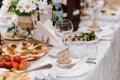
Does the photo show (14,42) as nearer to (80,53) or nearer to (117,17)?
(80,53)

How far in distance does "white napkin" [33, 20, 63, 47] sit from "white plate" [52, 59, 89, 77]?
36 cm

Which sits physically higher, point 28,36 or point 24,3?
point 24,3

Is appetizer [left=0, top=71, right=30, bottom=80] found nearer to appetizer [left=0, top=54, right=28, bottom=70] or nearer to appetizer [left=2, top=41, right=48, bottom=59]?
appetizer [left=0, top=54, right=28, bottom=70]

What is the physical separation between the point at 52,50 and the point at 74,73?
15.2 inches

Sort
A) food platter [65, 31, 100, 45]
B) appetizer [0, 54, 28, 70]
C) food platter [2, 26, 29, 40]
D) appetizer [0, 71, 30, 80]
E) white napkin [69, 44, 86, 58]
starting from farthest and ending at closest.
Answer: food platter [2, 26, 29, 40] → food platter [65, 31, 100, 45] → white napkin [69, 44, 86, 58] → appetizer [0, 54, 28, 70] → appetizer [0, 71, 30, 80]

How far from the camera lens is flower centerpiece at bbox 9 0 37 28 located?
162 cm

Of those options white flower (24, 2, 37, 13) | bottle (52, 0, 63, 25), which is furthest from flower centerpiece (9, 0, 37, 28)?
bottle (52, 0, 63, 25)

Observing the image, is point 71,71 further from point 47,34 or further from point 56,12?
point 56,12

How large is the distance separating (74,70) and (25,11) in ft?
2.03

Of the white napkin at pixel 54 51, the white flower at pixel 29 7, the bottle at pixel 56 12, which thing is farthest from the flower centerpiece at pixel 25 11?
the white napkin at pixel 54 51

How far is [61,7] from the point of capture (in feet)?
6.35

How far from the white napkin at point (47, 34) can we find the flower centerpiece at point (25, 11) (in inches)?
3.0

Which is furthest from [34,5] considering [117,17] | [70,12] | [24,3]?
[117,17]

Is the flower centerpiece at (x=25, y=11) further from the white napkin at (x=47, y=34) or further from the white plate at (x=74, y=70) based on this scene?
the white plate at (x=74, y=70)
